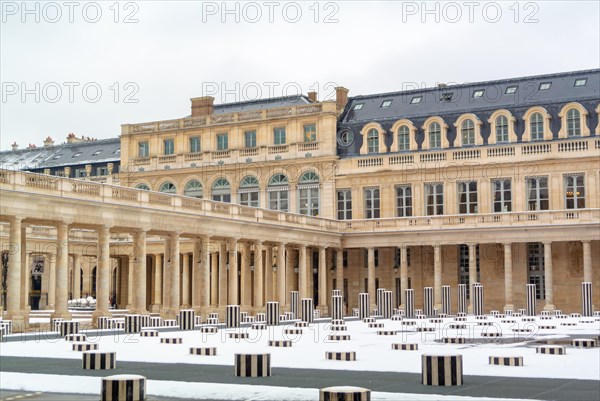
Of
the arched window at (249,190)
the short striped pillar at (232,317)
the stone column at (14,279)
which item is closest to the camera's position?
the stone column at (14,279)

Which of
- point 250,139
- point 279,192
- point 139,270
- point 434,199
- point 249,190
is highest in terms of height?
point 250,139

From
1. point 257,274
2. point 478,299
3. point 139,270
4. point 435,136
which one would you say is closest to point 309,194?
point 435,136

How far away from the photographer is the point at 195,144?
75.2 metres

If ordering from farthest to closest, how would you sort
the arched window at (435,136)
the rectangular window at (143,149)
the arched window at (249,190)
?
1. the rectangular window at (143,149)
2. the arched window at (249,190)
3. the arched window at (435,136)

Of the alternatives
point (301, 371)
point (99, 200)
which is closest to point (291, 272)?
point (99, 200)

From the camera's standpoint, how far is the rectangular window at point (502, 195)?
212ft

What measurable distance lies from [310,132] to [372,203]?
741 cm

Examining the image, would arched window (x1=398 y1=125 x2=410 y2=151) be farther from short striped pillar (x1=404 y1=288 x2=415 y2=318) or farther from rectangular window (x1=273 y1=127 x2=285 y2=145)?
short striped pillar (x1=404 y1=288 x2=415 y2=318)

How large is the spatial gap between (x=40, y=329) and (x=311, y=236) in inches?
1019

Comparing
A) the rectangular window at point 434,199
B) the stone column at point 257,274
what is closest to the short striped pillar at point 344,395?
the stone column at point 257,274

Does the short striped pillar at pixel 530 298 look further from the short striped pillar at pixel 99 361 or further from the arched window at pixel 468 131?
the short striped pillar at pixel 99 361

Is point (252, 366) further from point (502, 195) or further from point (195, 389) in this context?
point (502, 195)

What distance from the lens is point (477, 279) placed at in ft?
217

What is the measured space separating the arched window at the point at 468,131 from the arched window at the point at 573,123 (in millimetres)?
6871
